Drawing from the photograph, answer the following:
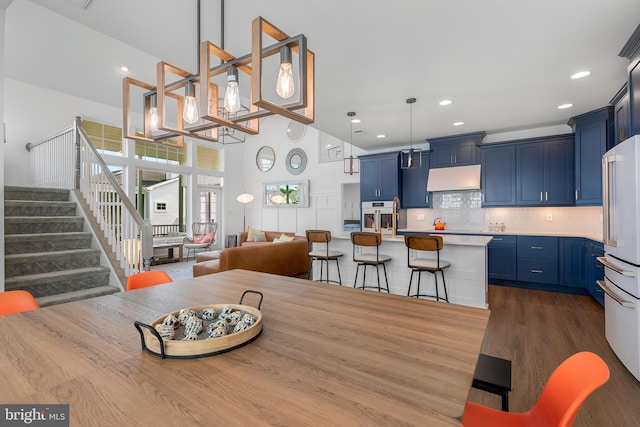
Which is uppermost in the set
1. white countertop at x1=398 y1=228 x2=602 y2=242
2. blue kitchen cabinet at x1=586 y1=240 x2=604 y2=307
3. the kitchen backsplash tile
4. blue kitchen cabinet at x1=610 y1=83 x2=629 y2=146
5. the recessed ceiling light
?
the recessed ceiling light

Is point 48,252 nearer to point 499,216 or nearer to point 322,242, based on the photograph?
point 322,242

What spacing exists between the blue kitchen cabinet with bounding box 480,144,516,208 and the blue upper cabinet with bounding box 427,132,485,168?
0.57 ft

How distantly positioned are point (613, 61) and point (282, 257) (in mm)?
4578

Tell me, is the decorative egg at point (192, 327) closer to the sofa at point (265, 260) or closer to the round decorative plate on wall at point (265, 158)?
the sofa at point (265, 260)

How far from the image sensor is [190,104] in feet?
5.02

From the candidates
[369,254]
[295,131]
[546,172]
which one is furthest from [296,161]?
[546,172]

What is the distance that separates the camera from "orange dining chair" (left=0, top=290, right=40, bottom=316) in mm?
1528

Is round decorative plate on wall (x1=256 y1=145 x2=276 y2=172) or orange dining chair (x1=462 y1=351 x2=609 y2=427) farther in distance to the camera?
round decorative plate on wall (x1=256 y1=145 x2=276 y2=172)

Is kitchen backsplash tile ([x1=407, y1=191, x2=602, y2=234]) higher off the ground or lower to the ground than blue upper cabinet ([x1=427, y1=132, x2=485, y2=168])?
lower

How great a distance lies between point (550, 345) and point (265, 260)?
3.58 meters

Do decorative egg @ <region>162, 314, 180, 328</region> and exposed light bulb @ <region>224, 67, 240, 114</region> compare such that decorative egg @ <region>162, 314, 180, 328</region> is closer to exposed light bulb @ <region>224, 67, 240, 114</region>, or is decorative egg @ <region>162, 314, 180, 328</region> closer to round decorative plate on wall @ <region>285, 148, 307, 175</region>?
exposed light bulb @ <region>224, 67, 240, 114</region>

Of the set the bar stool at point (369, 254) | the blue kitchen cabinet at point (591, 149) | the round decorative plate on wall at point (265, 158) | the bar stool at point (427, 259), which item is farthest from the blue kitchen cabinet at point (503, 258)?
the round decorative plate on wall at point (265, 158)

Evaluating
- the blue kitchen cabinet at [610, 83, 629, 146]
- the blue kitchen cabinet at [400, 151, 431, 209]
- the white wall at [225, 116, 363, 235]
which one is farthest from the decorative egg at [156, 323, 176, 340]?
the white wall at [225, 116, 363, 235]

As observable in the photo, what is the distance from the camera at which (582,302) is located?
13.4 ft
